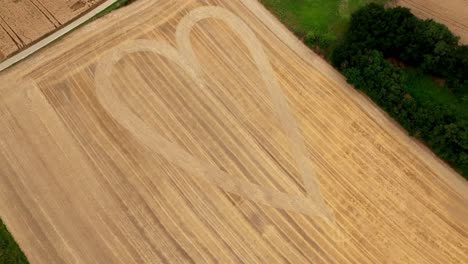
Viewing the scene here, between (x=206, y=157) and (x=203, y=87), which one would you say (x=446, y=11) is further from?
(x=206, y=157)

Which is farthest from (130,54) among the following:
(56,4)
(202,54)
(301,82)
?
(301,82)

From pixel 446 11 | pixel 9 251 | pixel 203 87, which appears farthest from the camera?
pixel 446 11

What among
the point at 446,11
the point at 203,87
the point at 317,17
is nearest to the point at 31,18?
the point at 203,87

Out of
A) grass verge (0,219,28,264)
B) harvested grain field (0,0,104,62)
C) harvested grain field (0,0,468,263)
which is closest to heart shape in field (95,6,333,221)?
harvested grain field (0,0,468,263)

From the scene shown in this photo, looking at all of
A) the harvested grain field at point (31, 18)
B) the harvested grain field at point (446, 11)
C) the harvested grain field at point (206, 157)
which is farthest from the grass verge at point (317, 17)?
the harvested grain field at point (31, 18)

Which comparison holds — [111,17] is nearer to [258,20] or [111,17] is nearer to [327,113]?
[258,20]

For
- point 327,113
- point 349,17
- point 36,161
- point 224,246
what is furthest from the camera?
point 349,17
